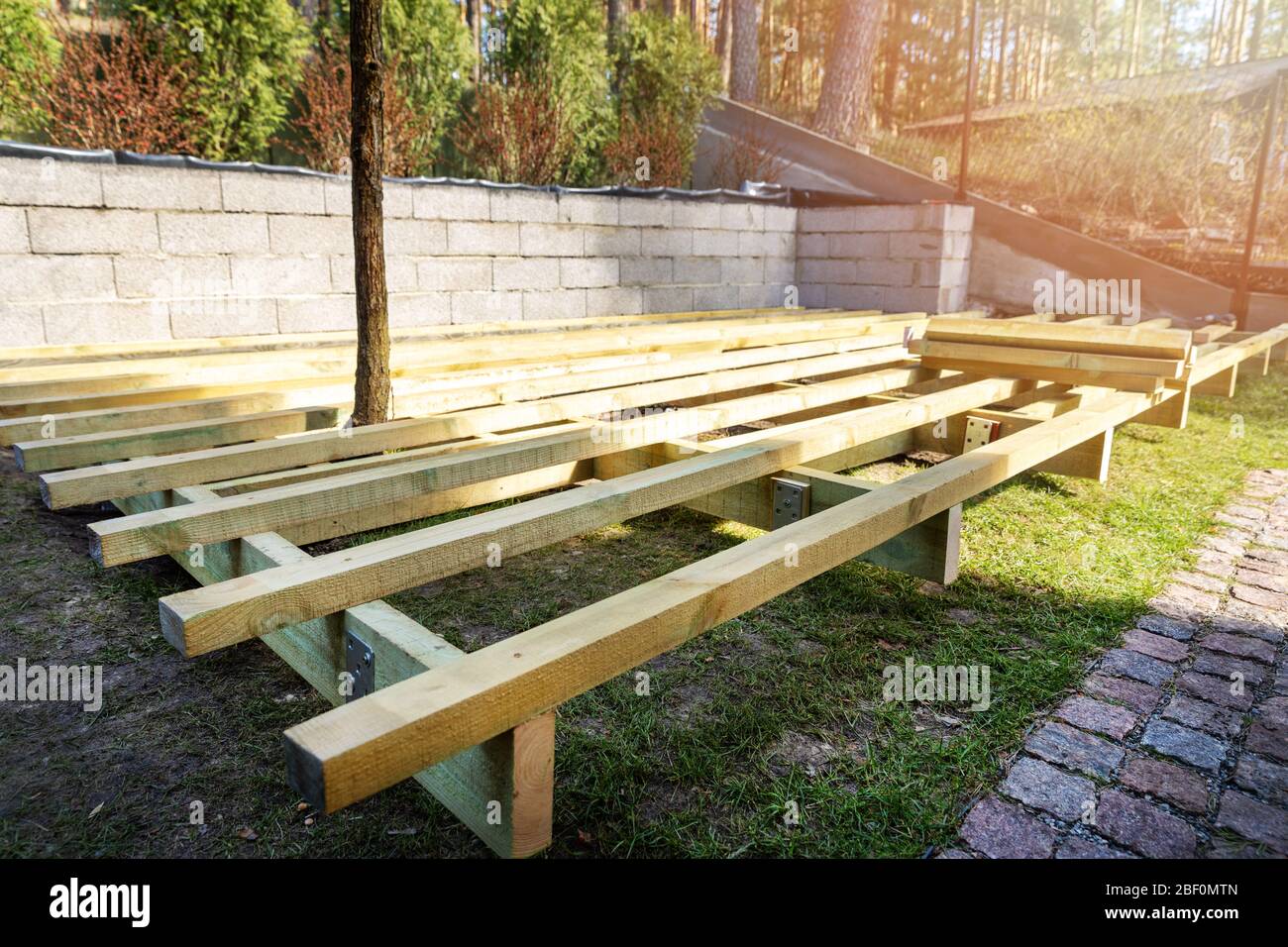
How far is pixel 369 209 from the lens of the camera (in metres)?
3.12

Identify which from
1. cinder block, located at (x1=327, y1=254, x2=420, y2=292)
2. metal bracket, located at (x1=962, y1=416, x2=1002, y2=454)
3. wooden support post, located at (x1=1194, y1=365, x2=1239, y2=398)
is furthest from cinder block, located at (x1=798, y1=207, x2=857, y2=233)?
metal bracket, located at (x1=962, y1=416, x2=1002, y2=454)

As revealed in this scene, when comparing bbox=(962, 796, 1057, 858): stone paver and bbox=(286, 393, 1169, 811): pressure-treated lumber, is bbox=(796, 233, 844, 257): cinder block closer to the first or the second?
bbox=(286, 393, 1169, 811): pressure-treated lumber

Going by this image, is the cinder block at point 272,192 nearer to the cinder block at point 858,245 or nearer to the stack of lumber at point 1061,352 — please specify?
the stack of lumber at point 1061,352

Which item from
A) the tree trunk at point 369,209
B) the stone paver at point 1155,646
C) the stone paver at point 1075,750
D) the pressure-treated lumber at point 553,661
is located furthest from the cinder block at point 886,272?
the stone paver at point 1075,750

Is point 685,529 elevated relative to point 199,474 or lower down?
lower down

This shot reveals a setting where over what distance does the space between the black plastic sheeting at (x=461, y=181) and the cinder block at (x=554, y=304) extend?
83cm

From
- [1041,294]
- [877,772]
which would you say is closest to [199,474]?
[877,772]

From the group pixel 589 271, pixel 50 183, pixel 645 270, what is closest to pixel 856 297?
pixel 645 270

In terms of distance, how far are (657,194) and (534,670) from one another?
6.91 meters

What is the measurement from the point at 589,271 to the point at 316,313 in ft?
7.80

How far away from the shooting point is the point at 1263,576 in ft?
10.4

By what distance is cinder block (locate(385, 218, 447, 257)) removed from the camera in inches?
244

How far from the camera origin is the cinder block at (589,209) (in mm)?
7062
